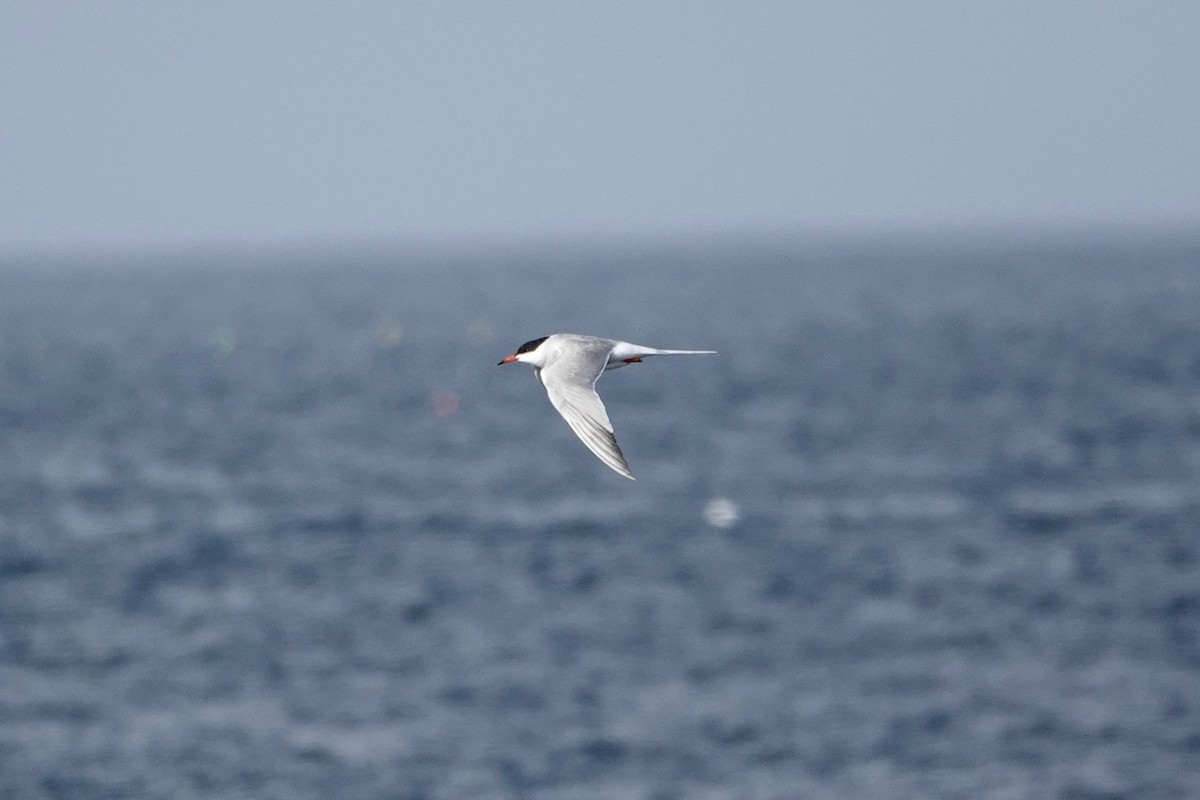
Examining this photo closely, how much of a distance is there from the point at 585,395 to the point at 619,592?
23.5 metres

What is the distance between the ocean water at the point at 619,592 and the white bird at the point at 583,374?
1297 centimetres

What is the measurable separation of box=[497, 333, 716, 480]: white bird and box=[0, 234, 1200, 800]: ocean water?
511 inches

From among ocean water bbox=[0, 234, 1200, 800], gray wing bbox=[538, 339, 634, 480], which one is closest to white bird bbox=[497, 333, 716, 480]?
gray wing bbox=[538, 339, 634, 480]

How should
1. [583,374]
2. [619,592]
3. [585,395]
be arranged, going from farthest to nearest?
[619,592] < [583,374] < [585,395]

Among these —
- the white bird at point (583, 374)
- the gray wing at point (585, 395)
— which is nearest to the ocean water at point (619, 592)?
the white bird at point (583, 374)

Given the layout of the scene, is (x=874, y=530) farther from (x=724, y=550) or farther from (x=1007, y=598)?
(x=1007, y=598)

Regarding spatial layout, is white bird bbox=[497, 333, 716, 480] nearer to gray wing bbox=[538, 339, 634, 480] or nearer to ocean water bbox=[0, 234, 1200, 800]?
gray wing bbox=[538, 339, 634, 480]

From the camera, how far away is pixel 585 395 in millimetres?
9250

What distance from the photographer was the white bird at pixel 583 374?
8797 millimetres

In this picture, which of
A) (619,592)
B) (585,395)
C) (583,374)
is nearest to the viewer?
(585,395)

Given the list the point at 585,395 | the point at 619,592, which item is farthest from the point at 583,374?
the point at 619,592

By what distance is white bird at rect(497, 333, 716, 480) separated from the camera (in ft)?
28.9

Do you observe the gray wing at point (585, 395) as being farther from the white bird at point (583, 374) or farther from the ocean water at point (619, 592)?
the ocean water at point (619, 592)

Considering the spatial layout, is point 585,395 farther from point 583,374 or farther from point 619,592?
point 619,592
